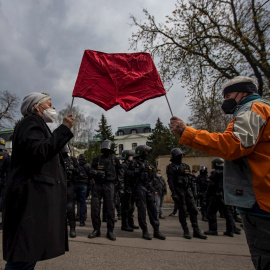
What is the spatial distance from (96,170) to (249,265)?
380cm

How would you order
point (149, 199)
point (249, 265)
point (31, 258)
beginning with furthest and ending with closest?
point (149, 199) → point (249, 265) → point (31, 258)

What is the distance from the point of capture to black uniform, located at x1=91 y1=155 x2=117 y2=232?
236 inches

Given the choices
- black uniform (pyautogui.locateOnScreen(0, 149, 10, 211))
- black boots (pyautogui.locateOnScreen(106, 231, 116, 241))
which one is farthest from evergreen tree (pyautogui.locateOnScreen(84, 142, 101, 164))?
black boots (pyautogui.locateOnScreen(106, 231, 116, 241))

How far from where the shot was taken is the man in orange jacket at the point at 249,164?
1912mm

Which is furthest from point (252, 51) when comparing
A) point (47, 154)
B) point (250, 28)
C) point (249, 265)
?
point (47, 154)

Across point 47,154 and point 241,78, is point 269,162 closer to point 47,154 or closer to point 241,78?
point 241,78

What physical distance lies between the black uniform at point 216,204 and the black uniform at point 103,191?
274 cm

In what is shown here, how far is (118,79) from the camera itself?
400 centimetres

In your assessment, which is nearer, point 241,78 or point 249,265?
point 241,78

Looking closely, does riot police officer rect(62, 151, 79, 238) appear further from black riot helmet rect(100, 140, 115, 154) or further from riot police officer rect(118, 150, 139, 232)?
riot police officer rect(118, 150, 139, 232)

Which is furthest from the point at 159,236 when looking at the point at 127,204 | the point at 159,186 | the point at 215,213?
the point at 159,186

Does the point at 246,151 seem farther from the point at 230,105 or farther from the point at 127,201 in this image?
the point at 127,201

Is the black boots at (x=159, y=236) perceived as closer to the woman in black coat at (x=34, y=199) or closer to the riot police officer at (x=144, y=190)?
the riot police officer at (x=144, y=190)

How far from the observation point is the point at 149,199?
20.9ft
